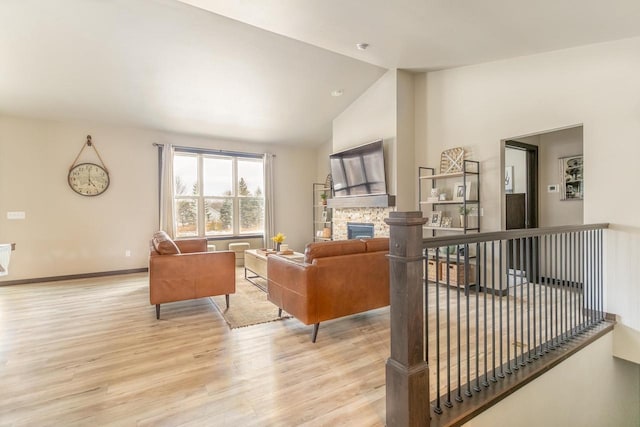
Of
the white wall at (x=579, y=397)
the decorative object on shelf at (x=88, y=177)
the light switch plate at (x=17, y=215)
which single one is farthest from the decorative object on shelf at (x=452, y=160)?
the light switch plate at (x=17, y=215)

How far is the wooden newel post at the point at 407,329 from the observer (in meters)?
1.58

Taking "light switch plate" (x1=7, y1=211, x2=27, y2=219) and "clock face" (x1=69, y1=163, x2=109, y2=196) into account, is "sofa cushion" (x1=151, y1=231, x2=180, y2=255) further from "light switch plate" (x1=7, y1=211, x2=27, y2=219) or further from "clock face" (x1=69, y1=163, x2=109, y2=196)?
"light switch plate" (x1=7, y1=211, x2=27, y2=219)

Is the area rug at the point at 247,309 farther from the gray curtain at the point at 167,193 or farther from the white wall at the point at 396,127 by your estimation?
the white wall at the point at 396,127

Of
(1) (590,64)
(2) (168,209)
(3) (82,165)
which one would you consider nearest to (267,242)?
(2) (168,209)

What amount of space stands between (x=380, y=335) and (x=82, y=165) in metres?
5.65

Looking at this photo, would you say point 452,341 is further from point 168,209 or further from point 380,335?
point 168,209

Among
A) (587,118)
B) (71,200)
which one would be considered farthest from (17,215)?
(587,118)

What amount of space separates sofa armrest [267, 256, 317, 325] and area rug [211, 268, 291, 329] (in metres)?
0.26

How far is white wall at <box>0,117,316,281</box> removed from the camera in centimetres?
505

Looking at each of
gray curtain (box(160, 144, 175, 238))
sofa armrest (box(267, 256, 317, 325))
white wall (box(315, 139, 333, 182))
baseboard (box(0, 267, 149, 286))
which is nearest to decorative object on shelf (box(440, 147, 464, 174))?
sofa armrest (box(267, 256, 317, 325))

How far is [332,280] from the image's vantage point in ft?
9.43

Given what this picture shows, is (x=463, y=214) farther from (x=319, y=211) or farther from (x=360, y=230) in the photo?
(x=319, y=211)

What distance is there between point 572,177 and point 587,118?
181cm

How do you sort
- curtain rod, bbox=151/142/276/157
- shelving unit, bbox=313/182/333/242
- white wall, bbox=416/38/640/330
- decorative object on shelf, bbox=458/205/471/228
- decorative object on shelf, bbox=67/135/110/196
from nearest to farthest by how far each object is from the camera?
white wall, bbox=416/38/640/330
decorative object on shelf, bbox=458/205/471/228
decorative object on shelf, bbox=67/135/110/196
curtain rod, bbox=151/142/276/157
shelving unit, bbox=313/182/333/242
